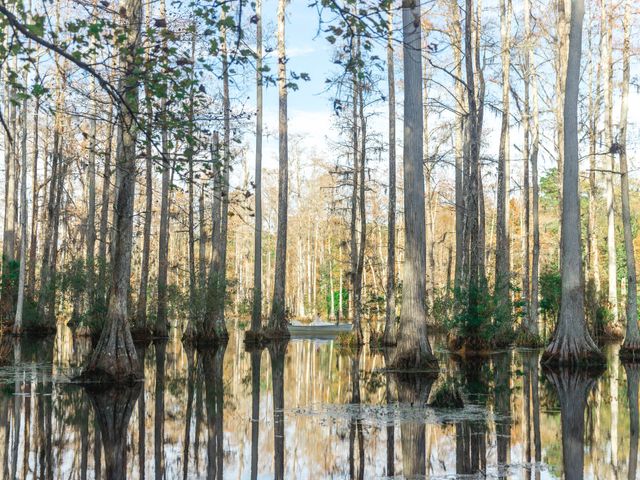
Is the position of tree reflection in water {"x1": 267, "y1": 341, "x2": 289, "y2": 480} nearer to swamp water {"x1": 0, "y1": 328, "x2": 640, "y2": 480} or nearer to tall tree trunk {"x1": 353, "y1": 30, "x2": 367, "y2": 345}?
swamp water {"x1": 0, "y1": 328, "x2": 640, "y2": 480}

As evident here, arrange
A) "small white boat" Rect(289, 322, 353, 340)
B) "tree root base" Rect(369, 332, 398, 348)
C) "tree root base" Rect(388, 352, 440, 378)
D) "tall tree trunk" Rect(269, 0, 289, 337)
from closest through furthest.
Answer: "tree root base" Rect(388, 352, 440, 378)
"tree root base" Rect(369, 332, 398, 348)
"tall tree trunk" Rect(269, 0, 289, 337)
"small white boat" Rect(289, 322, 353, 340)

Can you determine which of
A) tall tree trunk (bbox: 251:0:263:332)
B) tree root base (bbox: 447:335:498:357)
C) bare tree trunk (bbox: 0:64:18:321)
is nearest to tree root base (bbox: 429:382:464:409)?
tree root base (bbox: 447:335:498:357)

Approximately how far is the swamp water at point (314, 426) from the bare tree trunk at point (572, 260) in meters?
1.00

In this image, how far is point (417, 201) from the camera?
1356 cm

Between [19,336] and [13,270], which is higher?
[13,270]

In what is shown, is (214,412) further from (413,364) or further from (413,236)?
(413,236)

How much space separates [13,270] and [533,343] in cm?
1705

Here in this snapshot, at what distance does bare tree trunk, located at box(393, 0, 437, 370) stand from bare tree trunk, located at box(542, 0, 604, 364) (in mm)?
2837

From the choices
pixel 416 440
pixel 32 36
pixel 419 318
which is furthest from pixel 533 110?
pixel 32 36

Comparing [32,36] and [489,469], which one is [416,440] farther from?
[32,36]

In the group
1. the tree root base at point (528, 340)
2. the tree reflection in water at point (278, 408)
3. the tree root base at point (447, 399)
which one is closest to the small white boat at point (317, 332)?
the tree root base at point (528, 340)

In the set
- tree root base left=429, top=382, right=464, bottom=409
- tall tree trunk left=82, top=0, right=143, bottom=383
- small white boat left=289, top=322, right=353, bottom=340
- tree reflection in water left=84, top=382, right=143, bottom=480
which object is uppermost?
tall tree trunk left=82, top=0, right=143, bottom=383

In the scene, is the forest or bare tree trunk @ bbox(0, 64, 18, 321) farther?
bare tree trunk @ bbox(0, 64, 18, 321)

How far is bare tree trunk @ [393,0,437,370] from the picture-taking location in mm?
12852
